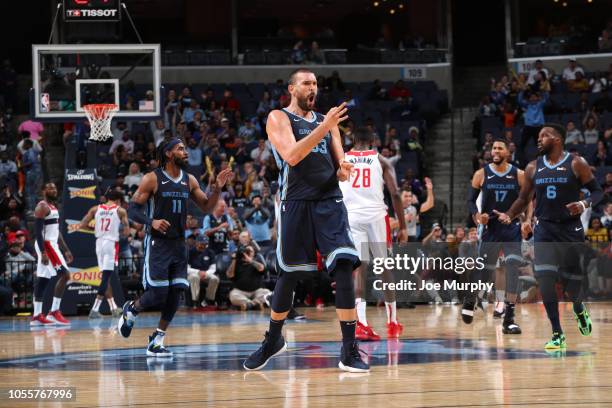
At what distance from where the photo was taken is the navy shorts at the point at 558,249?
10.3m

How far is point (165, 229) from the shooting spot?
1012 cm

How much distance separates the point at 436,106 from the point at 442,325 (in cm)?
1452

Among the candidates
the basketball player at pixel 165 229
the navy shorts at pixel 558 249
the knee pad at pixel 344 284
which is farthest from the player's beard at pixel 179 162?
the navy shorts at pixel 558 249

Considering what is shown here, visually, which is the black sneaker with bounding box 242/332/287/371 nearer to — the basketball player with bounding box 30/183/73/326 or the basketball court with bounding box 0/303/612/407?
the basketball court with bounding box 0/303/612/407

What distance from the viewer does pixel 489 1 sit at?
33000 millimetres

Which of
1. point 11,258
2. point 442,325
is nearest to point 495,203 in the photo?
point 442,325

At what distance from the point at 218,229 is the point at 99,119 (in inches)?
128

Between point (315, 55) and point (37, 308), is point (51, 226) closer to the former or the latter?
point (37, 308)

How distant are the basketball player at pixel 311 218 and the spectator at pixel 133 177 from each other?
12769 mm

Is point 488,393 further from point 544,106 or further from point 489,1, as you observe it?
point 489,1

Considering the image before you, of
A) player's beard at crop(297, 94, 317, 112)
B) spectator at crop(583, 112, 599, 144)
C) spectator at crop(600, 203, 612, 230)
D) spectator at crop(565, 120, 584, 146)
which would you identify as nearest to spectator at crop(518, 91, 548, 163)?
spectator at crop(565, 120, 584, 146)

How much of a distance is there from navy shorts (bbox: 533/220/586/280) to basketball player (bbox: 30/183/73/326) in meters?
7.78

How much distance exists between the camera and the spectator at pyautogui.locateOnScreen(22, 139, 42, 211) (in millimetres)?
21672

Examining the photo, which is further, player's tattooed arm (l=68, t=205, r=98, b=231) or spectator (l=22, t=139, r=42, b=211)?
spectator (l=22, t=139, r=42, b=211)
